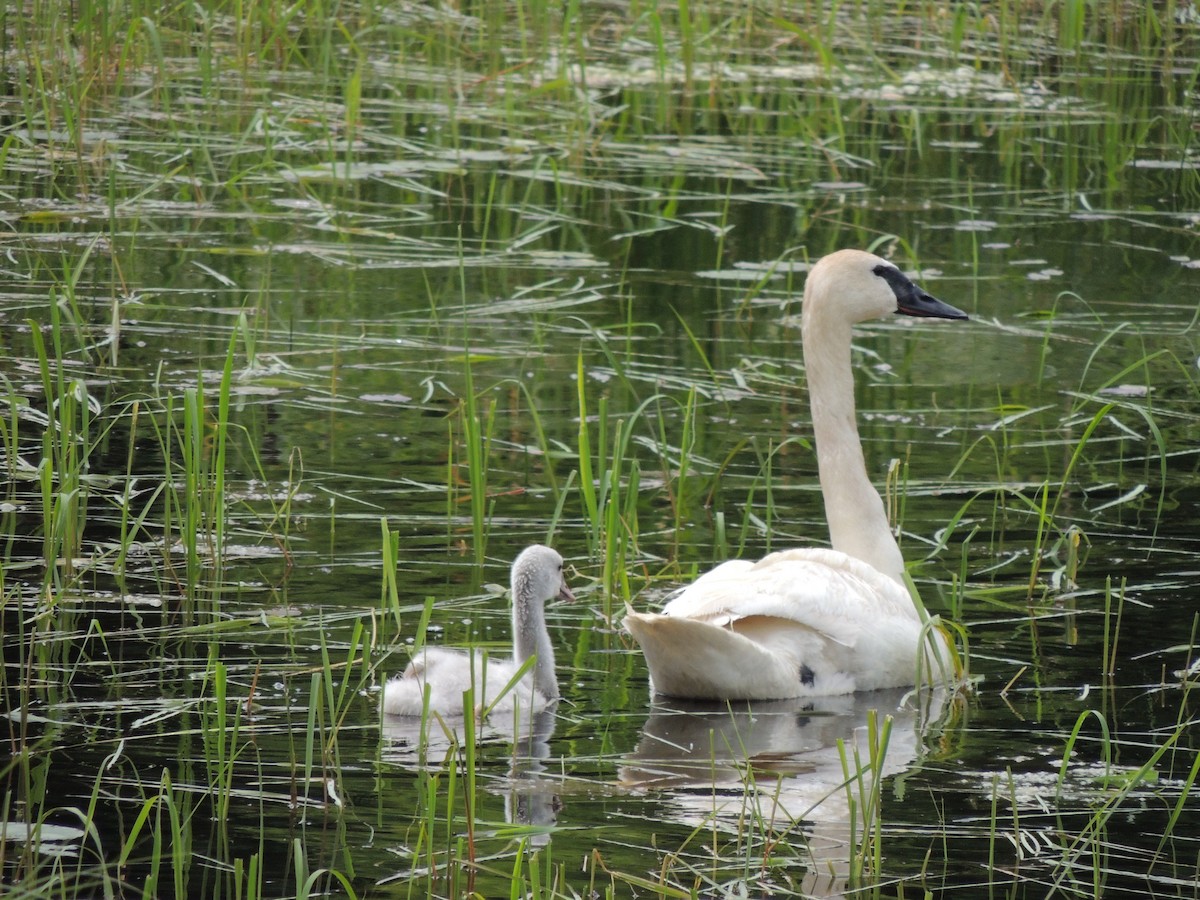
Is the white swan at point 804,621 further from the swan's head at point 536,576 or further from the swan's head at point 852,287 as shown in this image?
the swan's head at point 852,287

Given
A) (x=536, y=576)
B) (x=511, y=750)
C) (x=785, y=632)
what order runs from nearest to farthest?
(x=511, y=750) → (x=536, y=576) → (x=785, y=632)

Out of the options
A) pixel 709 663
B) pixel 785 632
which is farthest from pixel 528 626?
pixel 785 632

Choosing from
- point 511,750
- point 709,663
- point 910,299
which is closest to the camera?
point 511,750

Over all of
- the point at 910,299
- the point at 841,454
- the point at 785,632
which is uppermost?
the point at 910,299

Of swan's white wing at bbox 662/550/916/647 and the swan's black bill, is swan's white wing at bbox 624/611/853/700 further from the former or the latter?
the swan's black bill

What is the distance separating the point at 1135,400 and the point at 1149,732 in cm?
343

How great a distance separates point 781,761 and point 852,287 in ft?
7.06

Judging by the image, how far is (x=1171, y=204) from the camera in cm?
1193

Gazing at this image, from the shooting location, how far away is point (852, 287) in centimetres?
666

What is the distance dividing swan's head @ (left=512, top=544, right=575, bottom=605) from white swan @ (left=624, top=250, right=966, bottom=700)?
0.86ft

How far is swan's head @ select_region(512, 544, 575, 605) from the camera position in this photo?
538cm

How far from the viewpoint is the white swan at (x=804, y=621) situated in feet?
17.3

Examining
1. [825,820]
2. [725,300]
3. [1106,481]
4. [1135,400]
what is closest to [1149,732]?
[825,820]

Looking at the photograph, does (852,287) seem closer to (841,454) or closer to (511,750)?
(841,454)
